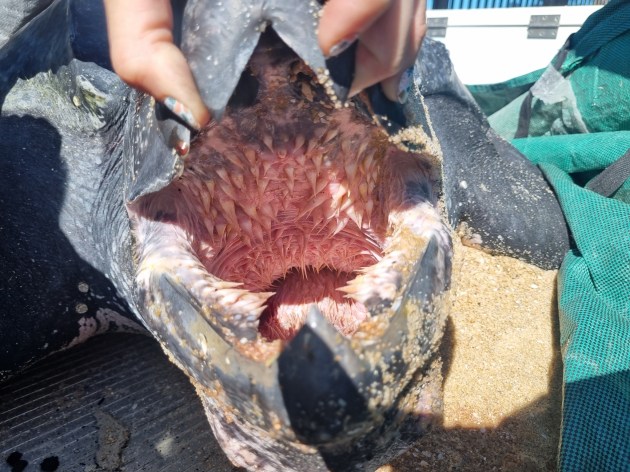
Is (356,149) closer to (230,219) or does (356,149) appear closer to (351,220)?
(351,220)

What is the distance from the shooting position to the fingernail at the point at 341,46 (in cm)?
77

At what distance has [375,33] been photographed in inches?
31.4

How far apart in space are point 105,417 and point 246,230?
0.84 m

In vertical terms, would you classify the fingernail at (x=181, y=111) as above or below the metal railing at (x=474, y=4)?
above

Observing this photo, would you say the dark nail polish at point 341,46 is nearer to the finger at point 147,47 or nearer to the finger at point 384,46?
the finger at point 384,46

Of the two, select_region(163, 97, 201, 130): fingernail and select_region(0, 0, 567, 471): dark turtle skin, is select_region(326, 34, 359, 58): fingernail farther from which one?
select_region(163, 97, 201, 130): fingernail

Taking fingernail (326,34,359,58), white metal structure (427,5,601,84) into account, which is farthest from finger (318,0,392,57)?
white metal structure (427,5,601,84)

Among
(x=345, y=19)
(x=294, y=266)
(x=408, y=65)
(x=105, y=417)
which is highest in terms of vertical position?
(x=345, y=19)

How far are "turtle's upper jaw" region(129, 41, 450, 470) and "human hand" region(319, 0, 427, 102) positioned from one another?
7.1 inches

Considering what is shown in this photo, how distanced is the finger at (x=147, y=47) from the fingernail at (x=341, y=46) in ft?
0.78

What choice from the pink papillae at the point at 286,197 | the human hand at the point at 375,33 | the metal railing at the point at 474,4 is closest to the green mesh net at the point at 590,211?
the pink papillae at the point at 286,197

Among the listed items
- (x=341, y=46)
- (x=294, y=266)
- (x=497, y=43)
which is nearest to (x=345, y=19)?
(x=341, y=46)

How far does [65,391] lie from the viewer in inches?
71.0

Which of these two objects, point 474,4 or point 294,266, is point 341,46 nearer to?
point 294,266
